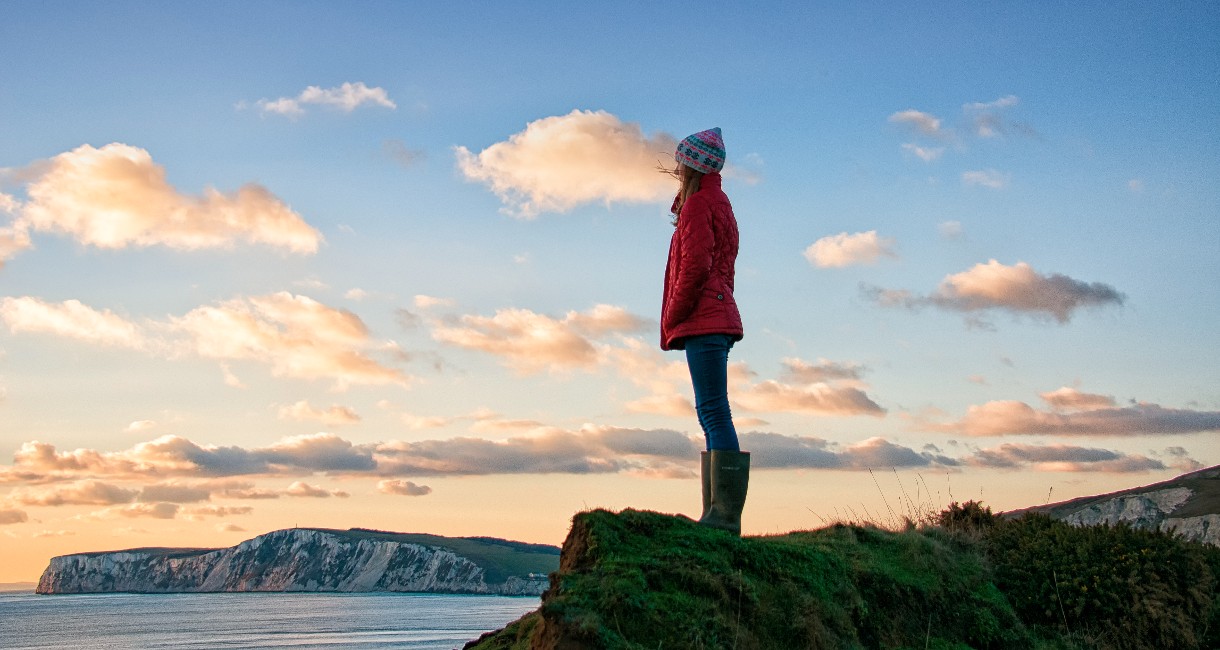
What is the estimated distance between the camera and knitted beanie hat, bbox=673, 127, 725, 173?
303 inches

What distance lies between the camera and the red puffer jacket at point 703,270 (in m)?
7.29

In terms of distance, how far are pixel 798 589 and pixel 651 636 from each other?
1.54m

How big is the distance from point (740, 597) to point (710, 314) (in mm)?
2422

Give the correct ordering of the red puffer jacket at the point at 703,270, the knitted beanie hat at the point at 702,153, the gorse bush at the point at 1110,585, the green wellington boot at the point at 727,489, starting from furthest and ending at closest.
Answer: the gorse bush at the point at 1110,585, the knitted beanie hat at the point at 702,153, the red puffer jacket at the point at 703,270, the green wellington boot at the point at 727,489

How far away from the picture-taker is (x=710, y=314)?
24.2 ft

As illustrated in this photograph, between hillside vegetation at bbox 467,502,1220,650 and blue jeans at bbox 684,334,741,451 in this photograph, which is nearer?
hillside vegetation at bbox 467,502,1220,650

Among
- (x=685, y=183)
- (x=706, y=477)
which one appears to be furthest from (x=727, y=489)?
(x=685, y=183)

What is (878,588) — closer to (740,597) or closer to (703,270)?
(740,597)

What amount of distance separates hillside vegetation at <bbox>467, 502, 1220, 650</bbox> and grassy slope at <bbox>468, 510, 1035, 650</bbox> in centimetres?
Answer: 1

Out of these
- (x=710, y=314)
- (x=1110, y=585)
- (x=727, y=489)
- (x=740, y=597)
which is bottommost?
(x=1110, y=585)

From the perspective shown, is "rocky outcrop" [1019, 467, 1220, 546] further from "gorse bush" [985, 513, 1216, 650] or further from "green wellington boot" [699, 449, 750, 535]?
"green wellington boot" [699, 449, 750, 535]

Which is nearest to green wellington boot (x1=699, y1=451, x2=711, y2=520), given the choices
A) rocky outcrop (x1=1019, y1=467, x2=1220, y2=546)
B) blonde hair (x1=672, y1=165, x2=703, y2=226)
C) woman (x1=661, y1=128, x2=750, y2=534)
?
woman (x1=661, y1=128, x2=750, y2=534)

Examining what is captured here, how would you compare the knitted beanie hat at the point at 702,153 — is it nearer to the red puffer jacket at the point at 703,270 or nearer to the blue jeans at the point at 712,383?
the red puffer jacket at the point at 703,270

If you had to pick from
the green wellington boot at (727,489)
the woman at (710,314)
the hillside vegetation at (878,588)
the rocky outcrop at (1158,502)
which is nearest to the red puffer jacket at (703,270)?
the woman at (710,314)
